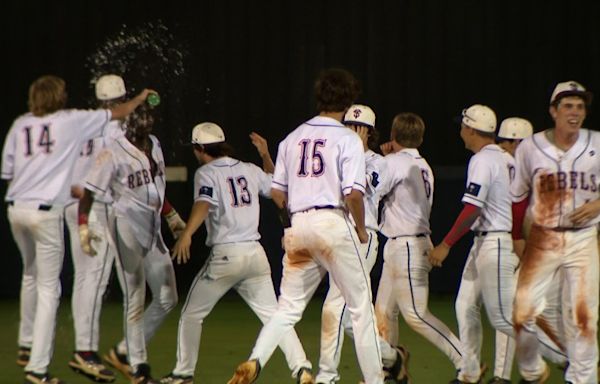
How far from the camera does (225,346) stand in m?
9.54

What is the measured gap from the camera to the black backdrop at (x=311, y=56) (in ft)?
43.9

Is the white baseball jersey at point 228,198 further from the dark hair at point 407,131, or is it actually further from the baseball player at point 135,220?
the dark hair at point 407,131

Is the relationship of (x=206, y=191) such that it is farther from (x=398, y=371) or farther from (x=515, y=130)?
(x=515, y=130)

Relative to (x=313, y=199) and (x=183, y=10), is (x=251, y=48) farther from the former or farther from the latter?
(x=313, y=199)

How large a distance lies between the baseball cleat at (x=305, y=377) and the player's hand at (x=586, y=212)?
6.52 ft

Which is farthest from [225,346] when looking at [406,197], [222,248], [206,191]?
[406,197]

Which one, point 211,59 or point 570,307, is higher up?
point 211,59

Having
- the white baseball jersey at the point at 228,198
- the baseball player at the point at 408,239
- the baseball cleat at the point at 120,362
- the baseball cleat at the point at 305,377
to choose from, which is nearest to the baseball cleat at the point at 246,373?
the baseball cleat at the point at 305,377

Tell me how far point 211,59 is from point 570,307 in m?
7.69

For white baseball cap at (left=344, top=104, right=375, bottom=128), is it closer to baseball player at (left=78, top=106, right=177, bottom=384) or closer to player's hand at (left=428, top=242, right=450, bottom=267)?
player's hand at (left=428, top=242, right=450, bottom=267)

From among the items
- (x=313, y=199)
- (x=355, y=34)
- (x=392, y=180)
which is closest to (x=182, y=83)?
(x=355, y=34)

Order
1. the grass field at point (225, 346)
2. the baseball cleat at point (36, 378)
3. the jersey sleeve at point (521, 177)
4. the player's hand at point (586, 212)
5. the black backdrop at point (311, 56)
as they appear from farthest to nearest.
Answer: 1. the black backdrop at point (311, 56)
2. the grass field at point (225, 346)
3. the baseball cleat at point (36, 378)
4. the jersey sleeve at point (521, 177)
5. the player's hand at point (586, 212)

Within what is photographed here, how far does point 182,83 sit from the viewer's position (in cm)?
1356

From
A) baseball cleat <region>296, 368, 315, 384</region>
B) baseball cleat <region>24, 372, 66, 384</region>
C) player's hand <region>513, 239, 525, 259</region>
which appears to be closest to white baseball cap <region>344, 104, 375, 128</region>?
player's hand <region>513, 239, 525, 259</region>
